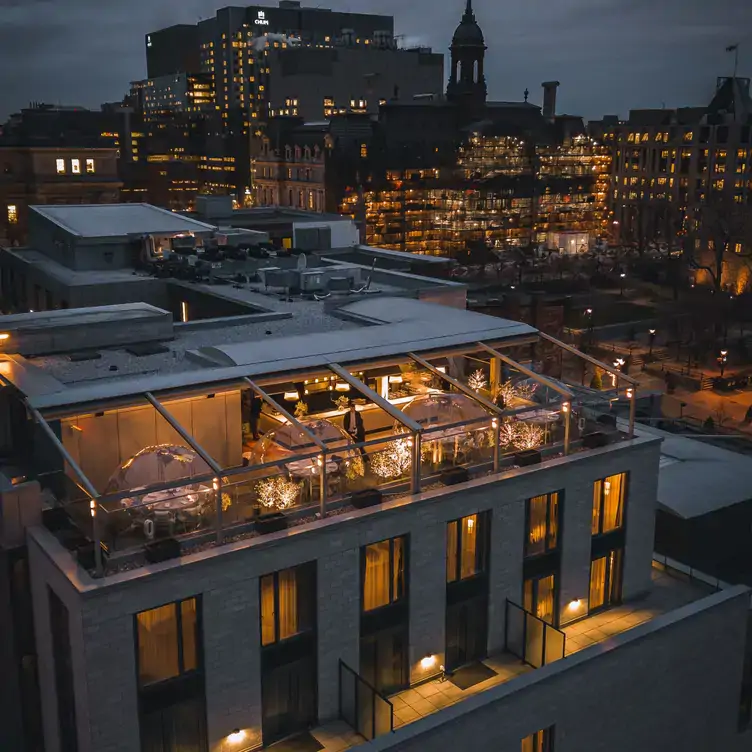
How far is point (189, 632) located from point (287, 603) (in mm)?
1733

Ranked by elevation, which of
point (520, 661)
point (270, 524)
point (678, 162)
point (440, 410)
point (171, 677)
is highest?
point (678, 162)

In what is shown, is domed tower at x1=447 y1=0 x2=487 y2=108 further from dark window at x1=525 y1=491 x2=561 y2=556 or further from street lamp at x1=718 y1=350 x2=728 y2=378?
dark window at x1=525 y1=491 x2=561 y2=556

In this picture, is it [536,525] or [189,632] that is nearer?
[189,632]

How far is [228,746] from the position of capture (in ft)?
48.1

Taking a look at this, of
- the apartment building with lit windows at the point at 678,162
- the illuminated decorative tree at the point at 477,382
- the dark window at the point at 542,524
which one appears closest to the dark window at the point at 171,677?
the dark window at the point at 542,524

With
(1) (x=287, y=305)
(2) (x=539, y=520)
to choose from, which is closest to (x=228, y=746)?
(2) (x=539, y=520)

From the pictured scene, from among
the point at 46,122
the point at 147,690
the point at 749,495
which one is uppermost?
the point at 46,122

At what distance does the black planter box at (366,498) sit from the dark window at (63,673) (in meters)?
4.89

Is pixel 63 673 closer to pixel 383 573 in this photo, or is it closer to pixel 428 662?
pixel 383 573

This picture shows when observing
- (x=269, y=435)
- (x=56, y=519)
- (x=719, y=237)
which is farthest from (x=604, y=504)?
(x=719, y=237)

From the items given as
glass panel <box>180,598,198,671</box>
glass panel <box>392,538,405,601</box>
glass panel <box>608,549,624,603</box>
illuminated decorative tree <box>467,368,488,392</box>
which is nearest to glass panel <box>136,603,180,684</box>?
glass panel <box>180,598,198,671</box>

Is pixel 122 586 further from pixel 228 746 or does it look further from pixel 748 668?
pixel 748 668

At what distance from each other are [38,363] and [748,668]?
18679 millimetres

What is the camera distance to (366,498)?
1538cm
